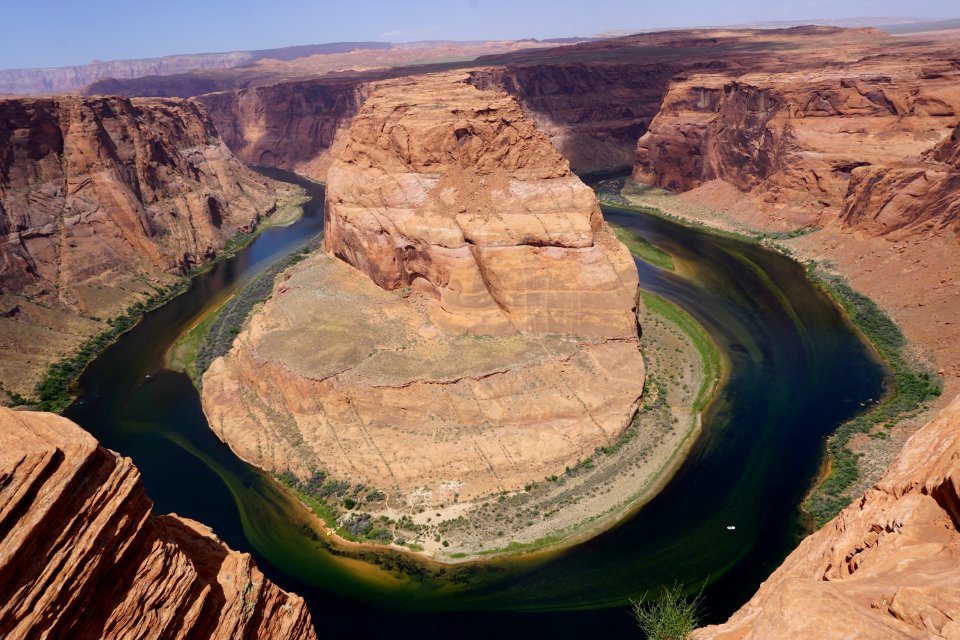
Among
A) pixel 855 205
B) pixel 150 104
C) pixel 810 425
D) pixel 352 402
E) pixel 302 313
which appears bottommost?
pixel 810 425

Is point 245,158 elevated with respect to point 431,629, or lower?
elevated

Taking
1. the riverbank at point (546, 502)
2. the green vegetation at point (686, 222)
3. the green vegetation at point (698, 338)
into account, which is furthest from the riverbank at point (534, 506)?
the green vegetation at point (686, 222)

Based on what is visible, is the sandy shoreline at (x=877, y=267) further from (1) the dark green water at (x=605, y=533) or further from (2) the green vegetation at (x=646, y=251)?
(2) the green vegetation at (x=646, y=251)

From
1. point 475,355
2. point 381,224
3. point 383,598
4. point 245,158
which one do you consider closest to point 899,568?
point 383,598

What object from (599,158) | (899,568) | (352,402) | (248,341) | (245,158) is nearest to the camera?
(899,568)

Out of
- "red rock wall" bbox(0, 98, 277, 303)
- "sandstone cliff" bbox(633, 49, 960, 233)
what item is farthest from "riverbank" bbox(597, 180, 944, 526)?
"red rock wall" bbox(0, 98, 277, 303)

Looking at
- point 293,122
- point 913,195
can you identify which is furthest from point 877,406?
point 293,122

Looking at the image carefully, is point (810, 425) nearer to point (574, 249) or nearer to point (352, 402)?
point (574, 249)
